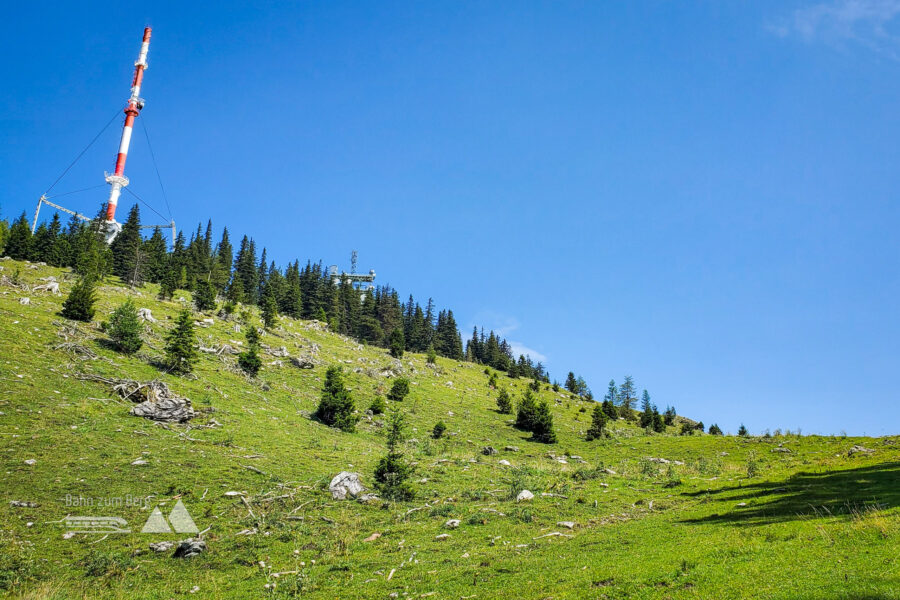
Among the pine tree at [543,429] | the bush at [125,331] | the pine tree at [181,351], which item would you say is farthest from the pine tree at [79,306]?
the pine tree at [543,429]

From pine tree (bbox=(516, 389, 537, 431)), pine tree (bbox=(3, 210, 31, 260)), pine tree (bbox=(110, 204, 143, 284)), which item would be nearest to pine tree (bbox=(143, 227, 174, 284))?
pine tree (bbox=(110, 204, 143, 284))

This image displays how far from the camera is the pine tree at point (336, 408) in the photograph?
48188 millimetres

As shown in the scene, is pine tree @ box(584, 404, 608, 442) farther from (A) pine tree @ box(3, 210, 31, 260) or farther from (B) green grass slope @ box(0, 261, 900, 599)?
(A) pine tree @ box(3, 210, 31, 260)

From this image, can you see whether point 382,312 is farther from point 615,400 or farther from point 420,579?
point 420,579

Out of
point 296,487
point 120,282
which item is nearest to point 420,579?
point 296,487

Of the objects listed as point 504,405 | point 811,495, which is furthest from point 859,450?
point 504,405

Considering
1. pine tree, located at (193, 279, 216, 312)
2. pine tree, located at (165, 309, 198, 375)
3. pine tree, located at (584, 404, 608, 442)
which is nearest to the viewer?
pine tree, located at (165, 309, 198, 375)

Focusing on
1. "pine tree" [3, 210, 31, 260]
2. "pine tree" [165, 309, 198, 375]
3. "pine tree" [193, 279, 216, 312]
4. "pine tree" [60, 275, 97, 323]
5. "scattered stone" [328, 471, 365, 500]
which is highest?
"pine tree" [3, 210, 31, 260]

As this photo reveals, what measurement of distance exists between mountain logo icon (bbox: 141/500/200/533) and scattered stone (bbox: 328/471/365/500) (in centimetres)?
784

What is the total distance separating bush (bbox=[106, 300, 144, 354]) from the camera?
44.8 meters

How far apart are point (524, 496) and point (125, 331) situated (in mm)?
41119

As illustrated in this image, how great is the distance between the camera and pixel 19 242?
81875mm

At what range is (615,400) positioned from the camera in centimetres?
12475

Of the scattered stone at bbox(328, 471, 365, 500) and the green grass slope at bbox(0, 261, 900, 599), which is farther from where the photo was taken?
the scattered stone at bbox(328, 471, 365, 500)
